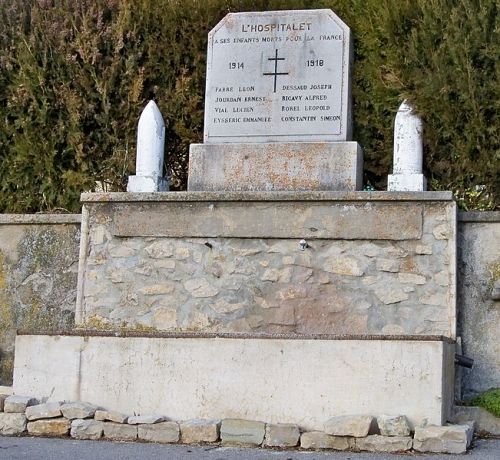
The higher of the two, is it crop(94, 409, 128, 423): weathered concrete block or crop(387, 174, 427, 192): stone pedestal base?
crop(387, 174, 427, 192): stone pedestal base

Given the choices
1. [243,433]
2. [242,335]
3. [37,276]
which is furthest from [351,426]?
[37,276]

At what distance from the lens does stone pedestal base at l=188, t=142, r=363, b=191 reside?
795 cm

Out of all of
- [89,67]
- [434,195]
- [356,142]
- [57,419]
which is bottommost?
[57,419]

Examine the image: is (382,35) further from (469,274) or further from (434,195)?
(469,274)

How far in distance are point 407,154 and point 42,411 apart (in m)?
3.44

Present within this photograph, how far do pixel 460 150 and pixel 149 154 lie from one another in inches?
101

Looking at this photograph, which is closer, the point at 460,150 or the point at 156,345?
the point at 156,345

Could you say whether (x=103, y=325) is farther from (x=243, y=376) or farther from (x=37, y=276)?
(x=243, y=376)

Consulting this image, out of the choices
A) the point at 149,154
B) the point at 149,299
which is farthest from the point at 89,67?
the point at 149,299

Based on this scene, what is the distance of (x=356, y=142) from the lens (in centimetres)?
806

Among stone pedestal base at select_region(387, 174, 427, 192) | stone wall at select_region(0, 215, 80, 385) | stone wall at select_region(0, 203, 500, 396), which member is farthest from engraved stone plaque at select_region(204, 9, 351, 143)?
stone wall at select_region(0, 215, 80, 385)

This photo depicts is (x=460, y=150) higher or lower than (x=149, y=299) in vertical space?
higher

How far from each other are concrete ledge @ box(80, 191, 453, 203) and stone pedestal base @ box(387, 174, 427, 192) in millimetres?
227

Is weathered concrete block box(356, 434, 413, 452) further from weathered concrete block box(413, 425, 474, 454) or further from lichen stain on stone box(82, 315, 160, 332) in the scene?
lichen stain on stone box(82, 315, 160, 332)
